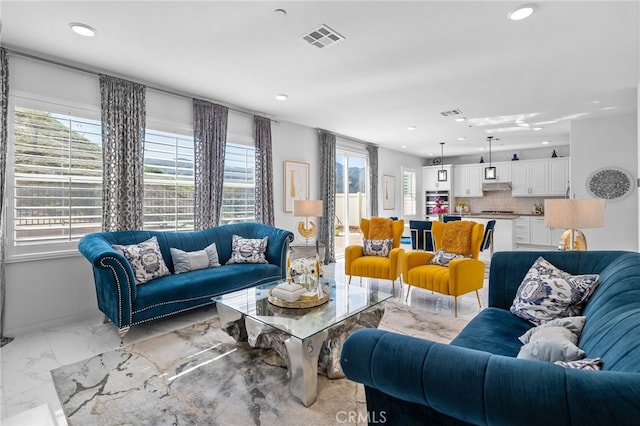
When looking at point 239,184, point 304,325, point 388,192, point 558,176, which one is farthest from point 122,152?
point 558,176

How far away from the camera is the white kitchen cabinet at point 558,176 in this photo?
7.95m

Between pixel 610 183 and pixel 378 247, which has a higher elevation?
pixel 610 183

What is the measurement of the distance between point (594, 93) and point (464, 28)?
291cm

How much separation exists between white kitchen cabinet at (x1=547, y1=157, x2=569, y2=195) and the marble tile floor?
218 inches

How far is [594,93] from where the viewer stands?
14.1 feet

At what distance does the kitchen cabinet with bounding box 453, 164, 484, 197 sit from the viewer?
9.34m

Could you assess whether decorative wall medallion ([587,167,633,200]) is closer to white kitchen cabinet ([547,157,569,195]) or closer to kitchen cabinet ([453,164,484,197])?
white kitchen cabinet ([547,157,569,195])

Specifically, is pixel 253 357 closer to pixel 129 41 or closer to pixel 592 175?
pixel 129 41

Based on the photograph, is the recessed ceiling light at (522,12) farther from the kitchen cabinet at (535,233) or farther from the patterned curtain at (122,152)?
the kitchen cabinet at (535,233)

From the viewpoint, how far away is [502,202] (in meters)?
9.31

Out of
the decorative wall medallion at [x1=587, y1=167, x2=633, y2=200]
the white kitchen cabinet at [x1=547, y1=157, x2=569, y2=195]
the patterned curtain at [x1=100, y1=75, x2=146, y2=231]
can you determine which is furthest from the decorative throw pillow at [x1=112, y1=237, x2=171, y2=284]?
the white kitchen cabinet at [x1=547, y1=157, x2=569, y2=195]

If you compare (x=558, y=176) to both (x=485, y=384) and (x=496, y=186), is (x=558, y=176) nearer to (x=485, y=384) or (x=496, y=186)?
(x=496, y=186)

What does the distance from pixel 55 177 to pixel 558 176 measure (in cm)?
990

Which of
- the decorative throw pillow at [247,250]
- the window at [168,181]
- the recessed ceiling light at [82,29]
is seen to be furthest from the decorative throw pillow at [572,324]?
the window at [168,181]
